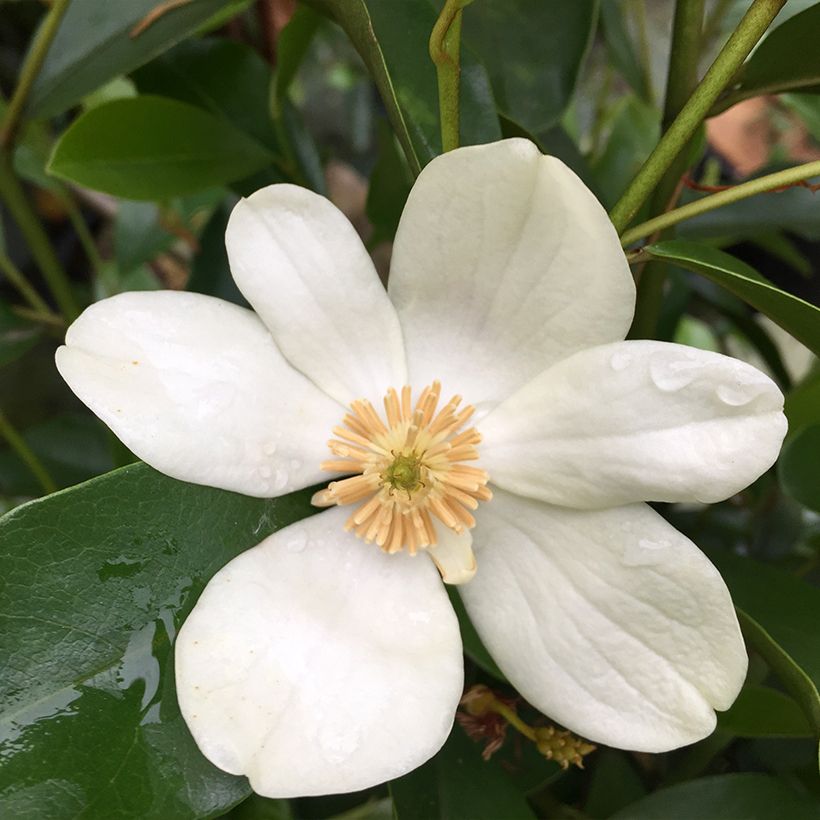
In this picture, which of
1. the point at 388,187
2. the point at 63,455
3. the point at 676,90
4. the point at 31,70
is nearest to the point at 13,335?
the point at 63,455

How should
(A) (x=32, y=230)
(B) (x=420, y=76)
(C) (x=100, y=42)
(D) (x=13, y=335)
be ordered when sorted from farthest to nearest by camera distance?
(D) (x=13, y=335) → (A) (x=32, y=230) → (C) (x=100, y=42) → (B) (x=420, y=76)

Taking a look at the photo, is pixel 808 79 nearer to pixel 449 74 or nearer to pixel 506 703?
pixel 449 74

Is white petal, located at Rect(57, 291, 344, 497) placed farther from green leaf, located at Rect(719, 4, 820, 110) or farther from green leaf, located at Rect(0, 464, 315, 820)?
green leaf, located at Rect(719, 4, 820, 110)

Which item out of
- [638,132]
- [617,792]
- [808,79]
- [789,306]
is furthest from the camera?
[638,132]

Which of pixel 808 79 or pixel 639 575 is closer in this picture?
pixel 639 575

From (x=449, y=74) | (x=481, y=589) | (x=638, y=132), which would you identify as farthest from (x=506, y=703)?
(x=638, y=132)

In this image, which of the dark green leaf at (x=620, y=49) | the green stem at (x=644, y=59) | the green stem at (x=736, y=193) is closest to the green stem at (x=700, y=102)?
the green stem at (x=736, y=193)

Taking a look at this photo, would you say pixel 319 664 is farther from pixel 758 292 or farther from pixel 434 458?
pixel 758 292
